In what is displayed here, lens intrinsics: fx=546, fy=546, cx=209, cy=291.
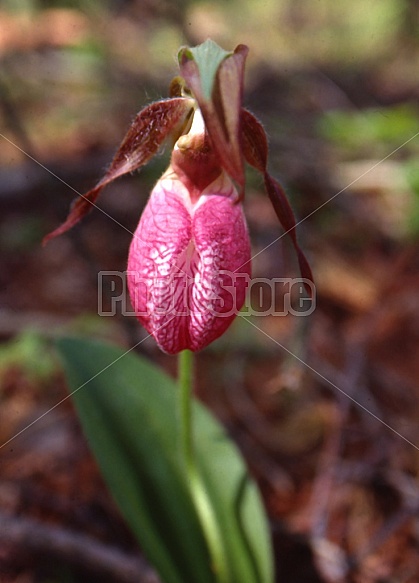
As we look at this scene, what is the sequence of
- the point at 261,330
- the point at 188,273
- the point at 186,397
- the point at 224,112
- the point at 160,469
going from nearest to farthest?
the point at 224,112 → the point at 188,273 → the point at 186,397 → the point at 160,469 → the point at 261,330

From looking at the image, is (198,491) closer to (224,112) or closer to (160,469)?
(160,469)

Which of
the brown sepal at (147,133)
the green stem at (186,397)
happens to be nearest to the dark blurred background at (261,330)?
the brown sepal at (147,133)

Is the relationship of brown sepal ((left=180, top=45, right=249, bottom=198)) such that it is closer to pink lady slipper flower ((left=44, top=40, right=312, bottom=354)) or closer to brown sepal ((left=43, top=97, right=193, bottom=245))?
pink lady slipper flower ((left=44, top=40, right=312, bottom=354))

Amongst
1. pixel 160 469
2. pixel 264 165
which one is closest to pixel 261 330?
pixel 160 469

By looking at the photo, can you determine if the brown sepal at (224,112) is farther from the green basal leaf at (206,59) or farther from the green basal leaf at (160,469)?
the green basal leaf at (160,469)

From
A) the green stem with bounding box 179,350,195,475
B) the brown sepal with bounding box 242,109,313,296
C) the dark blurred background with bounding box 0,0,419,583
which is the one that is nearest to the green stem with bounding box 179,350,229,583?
the green stem with bounding box 179,350,195,475
